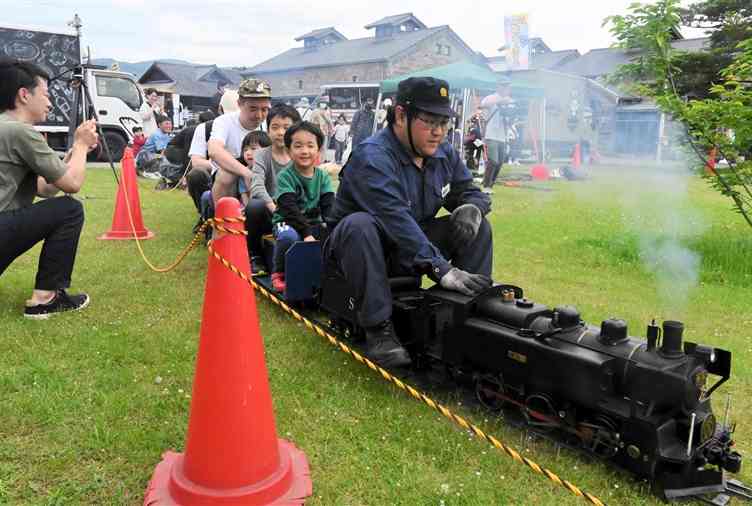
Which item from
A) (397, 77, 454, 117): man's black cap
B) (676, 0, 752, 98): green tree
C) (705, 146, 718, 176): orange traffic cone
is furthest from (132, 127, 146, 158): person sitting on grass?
(397, 77, 454, 117): man's black cap

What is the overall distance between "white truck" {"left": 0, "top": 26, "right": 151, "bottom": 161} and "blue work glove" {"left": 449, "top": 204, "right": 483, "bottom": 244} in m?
15.0

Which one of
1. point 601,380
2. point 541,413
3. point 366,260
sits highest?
point 366,260

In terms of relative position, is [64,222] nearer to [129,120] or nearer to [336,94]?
[129,120]

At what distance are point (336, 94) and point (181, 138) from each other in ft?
55.7

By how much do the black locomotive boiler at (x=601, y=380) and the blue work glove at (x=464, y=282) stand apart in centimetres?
4

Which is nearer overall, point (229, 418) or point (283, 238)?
point (229, 418)

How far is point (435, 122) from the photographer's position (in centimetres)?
332

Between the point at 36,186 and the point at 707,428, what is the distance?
14.2 feet

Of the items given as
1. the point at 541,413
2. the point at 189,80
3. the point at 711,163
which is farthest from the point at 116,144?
the point at 189,80

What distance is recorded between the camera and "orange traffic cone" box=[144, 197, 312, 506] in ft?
7.20

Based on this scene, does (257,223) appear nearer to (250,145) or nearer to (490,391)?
(250,145)

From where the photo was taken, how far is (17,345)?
146 inches

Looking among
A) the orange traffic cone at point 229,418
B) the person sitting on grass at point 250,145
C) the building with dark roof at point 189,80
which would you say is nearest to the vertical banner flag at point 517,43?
the person sitting on grass at point 250,145

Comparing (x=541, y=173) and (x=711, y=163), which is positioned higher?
(x=711, y=163)
